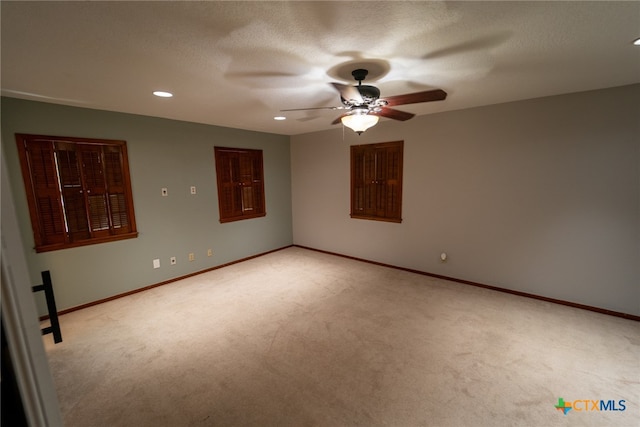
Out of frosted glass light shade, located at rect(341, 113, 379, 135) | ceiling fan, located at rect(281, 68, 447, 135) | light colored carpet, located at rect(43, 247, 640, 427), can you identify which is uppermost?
ceiling fan, located at rect(281, 68, 447, 135)

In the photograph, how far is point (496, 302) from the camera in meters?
3.27

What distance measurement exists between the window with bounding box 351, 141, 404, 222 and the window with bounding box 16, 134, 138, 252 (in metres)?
3.29

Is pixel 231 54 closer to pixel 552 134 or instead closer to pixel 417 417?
pixel 417 417

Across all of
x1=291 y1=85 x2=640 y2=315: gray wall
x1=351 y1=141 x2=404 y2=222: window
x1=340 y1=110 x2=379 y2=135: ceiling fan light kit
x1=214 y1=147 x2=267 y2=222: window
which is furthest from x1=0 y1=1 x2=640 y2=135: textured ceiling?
x1=214 y1=147 x2=267 y2=222: window

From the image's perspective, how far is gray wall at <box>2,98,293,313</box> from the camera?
9.48 ft

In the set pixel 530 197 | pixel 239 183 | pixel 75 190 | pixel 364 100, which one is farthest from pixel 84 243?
pixel 530 197

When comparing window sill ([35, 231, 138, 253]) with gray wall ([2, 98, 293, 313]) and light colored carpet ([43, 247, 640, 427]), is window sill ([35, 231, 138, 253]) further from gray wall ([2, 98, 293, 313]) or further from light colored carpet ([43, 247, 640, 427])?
light colored carpet ([43, 247, 640, 427])

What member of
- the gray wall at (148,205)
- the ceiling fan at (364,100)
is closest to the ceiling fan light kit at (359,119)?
the ceiling fan at (364,100)

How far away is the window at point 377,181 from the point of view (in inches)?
167

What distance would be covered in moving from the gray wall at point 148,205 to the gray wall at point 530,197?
2.39 meters

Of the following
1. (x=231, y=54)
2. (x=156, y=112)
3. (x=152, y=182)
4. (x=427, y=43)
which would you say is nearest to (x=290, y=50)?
(x=231, y=54)

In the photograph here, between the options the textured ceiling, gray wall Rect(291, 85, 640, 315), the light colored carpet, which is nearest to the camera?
the textured ceiling

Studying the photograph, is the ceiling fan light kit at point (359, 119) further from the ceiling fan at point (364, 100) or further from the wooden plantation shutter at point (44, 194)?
the wooden plantation shutter at point (44, 194)

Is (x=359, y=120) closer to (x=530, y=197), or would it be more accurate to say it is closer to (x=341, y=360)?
(x=341, y=360)
